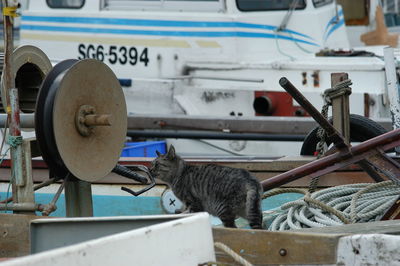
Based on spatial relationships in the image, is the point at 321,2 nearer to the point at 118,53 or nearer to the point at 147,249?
the point at 118,53

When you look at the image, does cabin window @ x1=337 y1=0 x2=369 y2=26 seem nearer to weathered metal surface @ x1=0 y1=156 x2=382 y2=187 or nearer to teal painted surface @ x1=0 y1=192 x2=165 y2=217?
weathered metal surface @ x1=0 y1=156 x2=382 y2=187

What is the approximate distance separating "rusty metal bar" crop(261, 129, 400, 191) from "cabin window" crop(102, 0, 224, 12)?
6251 mm

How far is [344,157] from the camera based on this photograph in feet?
18.3

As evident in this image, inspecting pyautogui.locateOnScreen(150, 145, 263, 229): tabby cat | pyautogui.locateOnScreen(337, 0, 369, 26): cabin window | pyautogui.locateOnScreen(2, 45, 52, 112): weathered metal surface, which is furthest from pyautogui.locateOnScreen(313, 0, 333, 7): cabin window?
pyautogui.locateOnScreen(2, 45, 52, 112): weathered metal surface

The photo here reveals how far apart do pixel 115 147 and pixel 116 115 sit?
0.20 m

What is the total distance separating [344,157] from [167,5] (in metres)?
6.52

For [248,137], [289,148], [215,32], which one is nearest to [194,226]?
[248,137]

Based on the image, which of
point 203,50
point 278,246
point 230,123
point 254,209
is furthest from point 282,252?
point 203,50

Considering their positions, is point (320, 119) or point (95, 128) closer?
point (95, 128)

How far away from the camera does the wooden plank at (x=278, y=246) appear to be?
392 centimetres

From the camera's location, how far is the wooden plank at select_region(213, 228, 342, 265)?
392 cm

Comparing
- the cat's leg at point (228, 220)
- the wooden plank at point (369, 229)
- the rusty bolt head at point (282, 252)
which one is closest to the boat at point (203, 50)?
the cat's leg at point (228, 220)

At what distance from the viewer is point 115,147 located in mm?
5230

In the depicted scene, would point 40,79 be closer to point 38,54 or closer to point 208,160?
point 38,54
